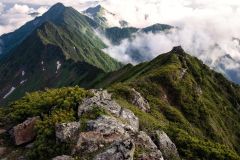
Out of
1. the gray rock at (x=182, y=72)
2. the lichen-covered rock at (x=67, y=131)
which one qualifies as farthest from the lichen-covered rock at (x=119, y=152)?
the gray rock at (x=182, y=72)

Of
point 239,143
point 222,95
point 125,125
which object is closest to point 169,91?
point 239,143

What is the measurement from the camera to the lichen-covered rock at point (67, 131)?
4225 cm

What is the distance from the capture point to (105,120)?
4525 cm

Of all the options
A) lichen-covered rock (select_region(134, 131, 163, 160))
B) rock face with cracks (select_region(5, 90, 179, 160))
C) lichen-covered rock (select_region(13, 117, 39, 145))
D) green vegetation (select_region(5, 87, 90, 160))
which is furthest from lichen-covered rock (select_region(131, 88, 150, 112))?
lichen-covered rock (select_region(134, 131, 163, 160))

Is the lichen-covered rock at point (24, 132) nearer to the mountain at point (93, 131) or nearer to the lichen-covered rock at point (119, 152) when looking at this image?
the mountain at point (93, 131)

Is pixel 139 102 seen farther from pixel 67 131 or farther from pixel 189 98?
pixel 67 131

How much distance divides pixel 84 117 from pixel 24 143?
7250 millimetres

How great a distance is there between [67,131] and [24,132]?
728 centimetres

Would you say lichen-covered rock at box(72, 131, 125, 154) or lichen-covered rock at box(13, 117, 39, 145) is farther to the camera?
lichen-covered rock at box(13, 117, 39, 145)

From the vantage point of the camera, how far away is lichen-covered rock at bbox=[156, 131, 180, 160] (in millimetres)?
45906

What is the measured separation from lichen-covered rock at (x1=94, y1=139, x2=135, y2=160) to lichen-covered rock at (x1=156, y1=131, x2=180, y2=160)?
27.3 ft

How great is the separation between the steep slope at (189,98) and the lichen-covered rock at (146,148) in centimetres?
2761

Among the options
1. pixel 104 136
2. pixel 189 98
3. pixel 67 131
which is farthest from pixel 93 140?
pixel 189 98

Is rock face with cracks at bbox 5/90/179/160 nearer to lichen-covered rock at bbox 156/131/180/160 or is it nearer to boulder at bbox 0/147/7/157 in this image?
lichen-covered rock at bbox 156/131/180/160
